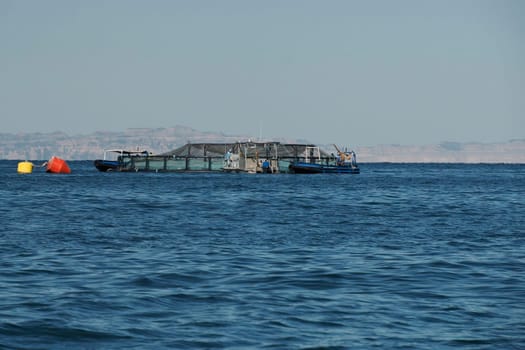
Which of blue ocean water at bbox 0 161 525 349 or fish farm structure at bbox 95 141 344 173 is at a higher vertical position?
fish farm structure at bbox 95 141 344 173

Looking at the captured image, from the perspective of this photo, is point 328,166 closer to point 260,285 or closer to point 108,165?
point 108,165

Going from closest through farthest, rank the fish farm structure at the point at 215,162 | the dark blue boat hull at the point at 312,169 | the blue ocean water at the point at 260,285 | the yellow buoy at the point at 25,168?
the blue ocean water at the point at 260,285
the dark blue boat hull at the point at 312,169
the yellow buoy at the point at 25,168
the fish farm structure at the point at 215,162

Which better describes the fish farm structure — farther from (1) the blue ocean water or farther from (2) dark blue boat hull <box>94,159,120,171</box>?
(1) the blue ocean water

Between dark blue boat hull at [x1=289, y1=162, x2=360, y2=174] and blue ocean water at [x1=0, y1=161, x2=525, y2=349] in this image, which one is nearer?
blue ocean water at [x1=0, y1=161, x2=525, y2=349]

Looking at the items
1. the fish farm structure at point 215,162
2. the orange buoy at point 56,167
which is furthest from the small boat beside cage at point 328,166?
the orange buoy at point 56,167

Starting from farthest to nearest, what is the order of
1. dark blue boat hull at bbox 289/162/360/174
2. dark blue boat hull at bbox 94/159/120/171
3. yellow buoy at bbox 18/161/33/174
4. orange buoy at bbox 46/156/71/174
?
dark blue boat hull at bbox 94/159/120/171 → yellow buoy at bbox 18/161/33/174 → orange buoy at bbox 46/156/71/174 → dark blue boat hull at bbox 289/162/360/174

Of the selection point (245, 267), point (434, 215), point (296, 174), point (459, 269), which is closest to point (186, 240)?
point (245, 267)

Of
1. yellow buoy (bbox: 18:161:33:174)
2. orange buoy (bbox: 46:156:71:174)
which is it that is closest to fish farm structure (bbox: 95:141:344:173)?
orange buoy (bbox: 46:156:71:174)

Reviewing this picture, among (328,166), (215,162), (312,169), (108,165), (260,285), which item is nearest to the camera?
(260,285)

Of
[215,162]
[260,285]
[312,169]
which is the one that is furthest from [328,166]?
[260,285]

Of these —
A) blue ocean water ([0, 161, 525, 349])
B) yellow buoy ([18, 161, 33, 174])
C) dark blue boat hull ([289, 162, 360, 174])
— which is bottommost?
blue ocean water ([0, 161, 525, 349])

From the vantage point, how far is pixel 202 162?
448 feet

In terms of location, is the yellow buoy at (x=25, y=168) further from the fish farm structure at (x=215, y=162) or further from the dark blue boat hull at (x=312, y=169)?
the dark blue boat hull at (x=312, y=169)

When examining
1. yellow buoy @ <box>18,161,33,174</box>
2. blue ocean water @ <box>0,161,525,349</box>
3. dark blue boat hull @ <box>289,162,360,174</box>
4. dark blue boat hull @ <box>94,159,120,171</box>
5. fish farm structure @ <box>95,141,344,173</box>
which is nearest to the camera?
blue ocean water @ <box>0,161,525,349</box>
